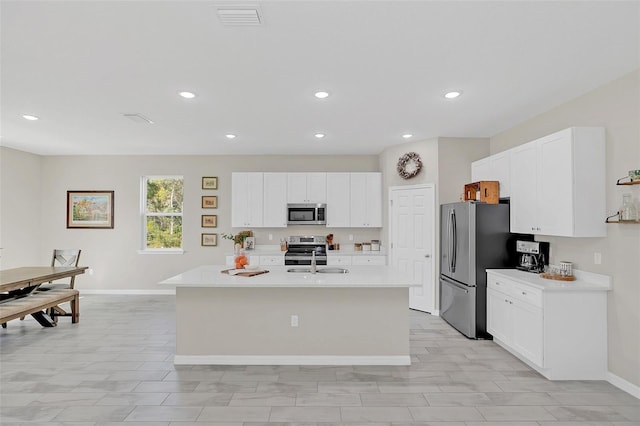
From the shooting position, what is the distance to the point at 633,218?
285 cm

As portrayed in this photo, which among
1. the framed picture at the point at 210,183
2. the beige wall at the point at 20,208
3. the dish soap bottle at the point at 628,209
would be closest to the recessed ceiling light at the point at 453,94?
the dish soap bottle at the point at 628,209

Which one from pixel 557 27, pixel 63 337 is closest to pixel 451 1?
pixel 557 27

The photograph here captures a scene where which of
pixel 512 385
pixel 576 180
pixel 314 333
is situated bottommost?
pixel 512 385

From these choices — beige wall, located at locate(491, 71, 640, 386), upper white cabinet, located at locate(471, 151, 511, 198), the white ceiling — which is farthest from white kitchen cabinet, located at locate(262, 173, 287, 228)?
beige wall, located at locate(491, 71, 640, 386)

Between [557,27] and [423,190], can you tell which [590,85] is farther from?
[423,190]

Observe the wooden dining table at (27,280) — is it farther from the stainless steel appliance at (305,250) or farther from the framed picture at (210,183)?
the stainless steel appliance at (305,250)

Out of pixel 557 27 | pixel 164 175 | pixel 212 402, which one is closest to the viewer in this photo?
pixel 557 27

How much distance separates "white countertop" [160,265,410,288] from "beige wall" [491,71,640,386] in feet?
5.76

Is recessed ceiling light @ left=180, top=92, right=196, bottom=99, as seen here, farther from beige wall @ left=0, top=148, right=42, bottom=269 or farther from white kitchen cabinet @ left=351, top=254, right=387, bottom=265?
beige wall @ left=0, top=148, right=42, bottom=269

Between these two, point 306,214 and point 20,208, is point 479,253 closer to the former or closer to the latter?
point 306,214

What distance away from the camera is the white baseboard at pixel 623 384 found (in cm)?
288

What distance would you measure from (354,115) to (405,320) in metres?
2.35

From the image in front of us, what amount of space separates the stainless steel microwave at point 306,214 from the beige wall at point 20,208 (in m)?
4.78

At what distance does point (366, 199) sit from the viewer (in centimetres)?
632
